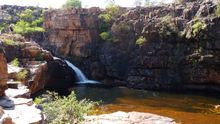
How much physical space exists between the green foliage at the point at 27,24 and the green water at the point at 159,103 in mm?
11349

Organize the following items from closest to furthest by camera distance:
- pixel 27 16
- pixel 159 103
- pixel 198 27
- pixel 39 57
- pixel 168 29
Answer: pixel 159 103, pixel 39 57, pixel 198 27, pixel 168 29, pixel 27 16

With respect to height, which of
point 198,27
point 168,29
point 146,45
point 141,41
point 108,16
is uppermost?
point 108,16

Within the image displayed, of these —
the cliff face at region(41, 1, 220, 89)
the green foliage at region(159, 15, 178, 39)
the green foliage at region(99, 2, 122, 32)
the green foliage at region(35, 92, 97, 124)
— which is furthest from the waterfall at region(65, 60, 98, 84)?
the green foliage at region(35, 92, 97, 124)

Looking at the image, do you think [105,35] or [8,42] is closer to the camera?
[8,42]

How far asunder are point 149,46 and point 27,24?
15.9 meters

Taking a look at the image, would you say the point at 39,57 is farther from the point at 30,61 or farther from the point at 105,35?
the point at 105,35

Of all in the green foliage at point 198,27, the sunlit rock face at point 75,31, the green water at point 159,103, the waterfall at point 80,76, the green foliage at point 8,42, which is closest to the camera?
the green water at point 159,103

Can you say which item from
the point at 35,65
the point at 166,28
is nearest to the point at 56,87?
the point at 35,65

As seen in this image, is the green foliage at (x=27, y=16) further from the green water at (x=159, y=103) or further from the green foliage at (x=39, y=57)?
the green foliage at (x=39, y=57)

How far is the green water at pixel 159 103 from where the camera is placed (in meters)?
19.0

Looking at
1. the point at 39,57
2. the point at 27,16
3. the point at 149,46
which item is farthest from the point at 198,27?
the point at 27,16

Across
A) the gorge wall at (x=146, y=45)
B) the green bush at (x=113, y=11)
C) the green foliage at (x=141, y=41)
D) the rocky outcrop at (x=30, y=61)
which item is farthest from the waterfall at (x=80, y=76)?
the green bush at (x=113, y=11)

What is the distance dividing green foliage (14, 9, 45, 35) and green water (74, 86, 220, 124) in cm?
1135

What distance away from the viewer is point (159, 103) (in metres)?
23.3
